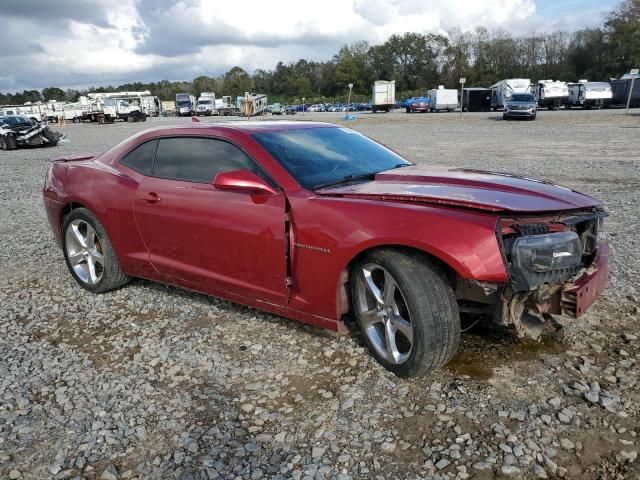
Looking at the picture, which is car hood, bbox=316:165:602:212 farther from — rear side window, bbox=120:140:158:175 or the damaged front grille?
rear side window, bbox=120:140:158:175

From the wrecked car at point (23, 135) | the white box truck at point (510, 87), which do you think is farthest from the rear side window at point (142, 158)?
the white box truck at point (510, 87)

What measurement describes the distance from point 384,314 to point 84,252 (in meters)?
2.94

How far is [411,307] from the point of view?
2.73 metres

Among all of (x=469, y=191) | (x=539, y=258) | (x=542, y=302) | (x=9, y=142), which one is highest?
(x=469, y=191)

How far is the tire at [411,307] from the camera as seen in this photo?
270cm

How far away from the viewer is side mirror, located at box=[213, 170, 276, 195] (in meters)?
3.14

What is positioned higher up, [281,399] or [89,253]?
[89,253]

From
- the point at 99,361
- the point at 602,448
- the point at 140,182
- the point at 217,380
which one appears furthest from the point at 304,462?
the point at 140,182

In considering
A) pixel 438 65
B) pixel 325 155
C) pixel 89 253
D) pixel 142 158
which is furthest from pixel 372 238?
pixel 438 65

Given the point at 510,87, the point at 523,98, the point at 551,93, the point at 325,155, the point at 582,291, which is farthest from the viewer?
the point at 551,93

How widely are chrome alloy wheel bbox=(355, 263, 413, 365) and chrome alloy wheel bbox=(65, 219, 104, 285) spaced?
99.1 inches

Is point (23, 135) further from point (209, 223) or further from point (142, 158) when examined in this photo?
point (209, 223)

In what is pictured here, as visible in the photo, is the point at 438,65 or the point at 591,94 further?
the point at 438,65

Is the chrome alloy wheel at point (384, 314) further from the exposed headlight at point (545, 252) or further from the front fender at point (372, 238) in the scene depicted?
the exposed headlight at point (545, 252)
